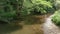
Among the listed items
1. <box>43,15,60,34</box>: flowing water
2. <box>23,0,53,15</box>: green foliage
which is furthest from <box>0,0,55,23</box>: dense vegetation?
<box>43,15,60,34</box>: flowing water

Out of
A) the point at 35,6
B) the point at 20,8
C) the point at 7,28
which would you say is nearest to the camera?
the point at 7,28

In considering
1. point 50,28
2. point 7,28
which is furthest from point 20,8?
point 50,28

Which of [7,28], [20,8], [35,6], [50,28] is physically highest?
[20,8]

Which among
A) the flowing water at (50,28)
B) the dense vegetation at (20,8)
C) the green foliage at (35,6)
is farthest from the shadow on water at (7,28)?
the green foliage at (35,6)

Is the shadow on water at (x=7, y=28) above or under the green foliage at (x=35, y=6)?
under

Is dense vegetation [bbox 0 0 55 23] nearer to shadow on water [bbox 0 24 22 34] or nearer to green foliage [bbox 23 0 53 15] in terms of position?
green foliage [bbox 23 0 53 15]

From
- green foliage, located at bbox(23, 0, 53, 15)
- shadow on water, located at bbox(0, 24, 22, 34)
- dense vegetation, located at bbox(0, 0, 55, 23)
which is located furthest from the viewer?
green foliage, located at bbox(23, 0, 53, 15)

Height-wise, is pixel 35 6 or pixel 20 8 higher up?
pixel 20 8

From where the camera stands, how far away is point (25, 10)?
1636 cm

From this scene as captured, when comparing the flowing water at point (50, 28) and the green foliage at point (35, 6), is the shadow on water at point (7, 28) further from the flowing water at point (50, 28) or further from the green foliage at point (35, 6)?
the green foliage at point (35, 6)

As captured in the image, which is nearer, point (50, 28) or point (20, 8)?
point (50, 28)

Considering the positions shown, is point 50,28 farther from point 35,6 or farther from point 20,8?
point 35,6

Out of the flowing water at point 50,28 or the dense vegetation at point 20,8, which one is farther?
the dense vegetation at point 20,8

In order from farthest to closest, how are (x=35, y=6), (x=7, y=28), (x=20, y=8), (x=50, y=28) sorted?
1. (x=35, y=6)
2. (x=20, y=8)
3. (x=50, y=28)
4. (x=7, y=28)
